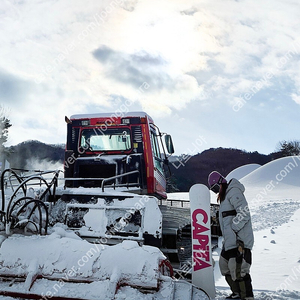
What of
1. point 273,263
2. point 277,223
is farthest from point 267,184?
point 273,263

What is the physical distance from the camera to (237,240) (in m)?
4.04

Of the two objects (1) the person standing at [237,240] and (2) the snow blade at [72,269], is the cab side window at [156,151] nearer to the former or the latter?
(1) the person standing at [237,240]

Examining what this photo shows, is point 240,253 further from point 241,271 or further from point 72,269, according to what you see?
point 72,269

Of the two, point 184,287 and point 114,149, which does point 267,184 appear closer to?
point 114,149

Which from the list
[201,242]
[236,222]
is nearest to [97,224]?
[201,242]

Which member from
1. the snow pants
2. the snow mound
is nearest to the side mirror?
the snow pants

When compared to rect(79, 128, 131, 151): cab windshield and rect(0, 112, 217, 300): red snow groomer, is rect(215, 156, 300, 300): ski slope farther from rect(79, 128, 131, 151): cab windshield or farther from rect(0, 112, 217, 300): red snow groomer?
rect(79, 128, 131, 151): cab windshield

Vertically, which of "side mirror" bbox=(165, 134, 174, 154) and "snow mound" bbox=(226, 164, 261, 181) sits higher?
"snow mound" bbox=(226, 164, 261, 181)

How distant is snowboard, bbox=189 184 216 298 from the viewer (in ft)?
12.3

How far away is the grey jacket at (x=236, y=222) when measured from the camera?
3.99 meters

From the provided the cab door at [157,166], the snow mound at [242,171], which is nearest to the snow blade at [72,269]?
the cab door at [157,166]

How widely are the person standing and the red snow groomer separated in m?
0.72

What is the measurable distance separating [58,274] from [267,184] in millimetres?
26796

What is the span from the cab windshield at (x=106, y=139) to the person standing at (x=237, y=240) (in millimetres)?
3026
